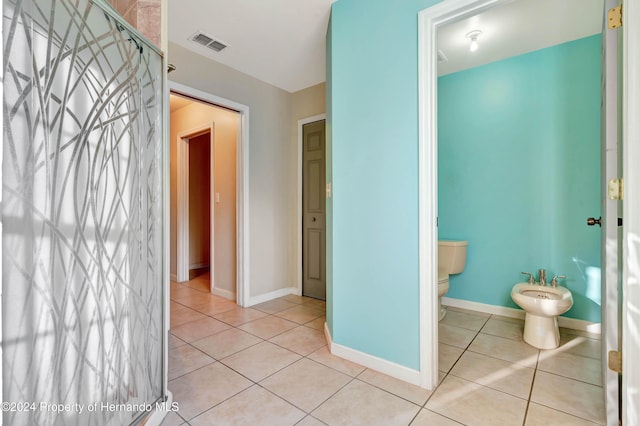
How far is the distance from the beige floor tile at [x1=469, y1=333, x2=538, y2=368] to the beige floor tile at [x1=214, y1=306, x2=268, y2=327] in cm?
187

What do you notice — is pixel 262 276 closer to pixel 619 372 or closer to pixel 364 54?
Result: pixel 364 54

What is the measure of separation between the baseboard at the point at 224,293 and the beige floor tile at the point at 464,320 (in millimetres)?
2201

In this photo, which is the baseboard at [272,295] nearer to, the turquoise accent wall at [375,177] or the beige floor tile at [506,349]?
the turquoise accent wall at [375,177]

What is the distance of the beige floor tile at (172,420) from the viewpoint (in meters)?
1.39

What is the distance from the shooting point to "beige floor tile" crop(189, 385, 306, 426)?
1400 mm

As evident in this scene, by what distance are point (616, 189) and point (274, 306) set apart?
281 centimetres

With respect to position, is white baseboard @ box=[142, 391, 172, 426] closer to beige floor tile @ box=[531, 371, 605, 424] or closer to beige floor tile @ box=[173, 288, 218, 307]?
beige floor tile @ box=[173, 288, 218, 307]

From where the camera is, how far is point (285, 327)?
2.57m

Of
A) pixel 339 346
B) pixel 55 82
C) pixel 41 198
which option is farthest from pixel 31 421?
pixel 339 346

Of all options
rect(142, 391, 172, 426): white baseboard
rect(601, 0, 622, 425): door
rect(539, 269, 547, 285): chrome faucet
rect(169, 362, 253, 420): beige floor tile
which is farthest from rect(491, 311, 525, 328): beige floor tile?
rect(142, 391, 172, 426): white baseboard

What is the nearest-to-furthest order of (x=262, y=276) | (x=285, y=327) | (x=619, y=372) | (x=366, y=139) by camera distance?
(x=619, y=372) < (x=366, y=139) < (x=285, y=327) < (x=262, y=276)

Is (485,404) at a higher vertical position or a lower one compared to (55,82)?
lower

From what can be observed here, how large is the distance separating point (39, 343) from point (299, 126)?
10.1 feet
